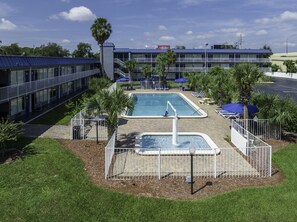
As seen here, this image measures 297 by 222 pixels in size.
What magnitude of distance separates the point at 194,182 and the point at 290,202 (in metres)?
3.97

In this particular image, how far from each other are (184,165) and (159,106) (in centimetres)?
2531

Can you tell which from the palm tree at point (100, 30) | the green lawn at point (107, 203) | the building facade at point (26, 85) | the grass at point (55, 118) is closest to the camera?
the green lawn at point (107, 203)

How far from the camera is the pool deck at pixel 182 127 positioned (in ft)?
71.9

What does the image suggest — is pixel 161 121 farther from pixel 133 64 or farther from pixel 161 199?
pixel 133 64

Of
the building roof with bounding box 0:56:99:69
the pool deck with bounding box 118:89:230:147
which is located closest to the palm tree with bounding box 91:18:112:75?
the building roof with bounding box 0:56:99:69

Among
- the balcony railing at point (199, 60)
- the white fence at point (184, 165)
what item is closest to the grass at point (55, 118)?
the white fence at point (184, 165)

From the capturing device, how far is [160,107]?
131 ft

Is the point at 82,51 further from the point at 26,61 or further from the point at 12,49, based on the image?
the point at 26,61

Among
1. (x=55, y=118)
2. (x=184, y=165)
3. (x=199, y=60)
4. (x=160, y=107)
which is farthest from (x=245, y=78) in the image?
(x=199, y=60)

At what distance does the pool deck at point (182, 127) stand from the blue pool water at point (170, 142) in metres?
0.85

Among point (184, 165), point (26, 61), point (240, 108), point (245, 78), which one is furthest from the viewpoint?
point (26, 61)

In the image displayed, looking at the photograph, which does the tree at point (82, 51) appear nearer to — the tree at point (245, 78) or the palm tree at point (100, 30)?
the palm tree at point (100, 30)

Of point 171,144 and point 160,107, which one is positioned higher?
point 160,107

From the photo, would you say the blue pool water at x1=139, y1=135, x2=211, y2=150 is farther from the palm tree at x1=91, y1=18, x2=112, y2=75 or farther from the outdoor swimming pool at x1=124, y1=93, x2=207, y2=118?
the palm tree at x1=91, y1=18, x2=112, y2=75
